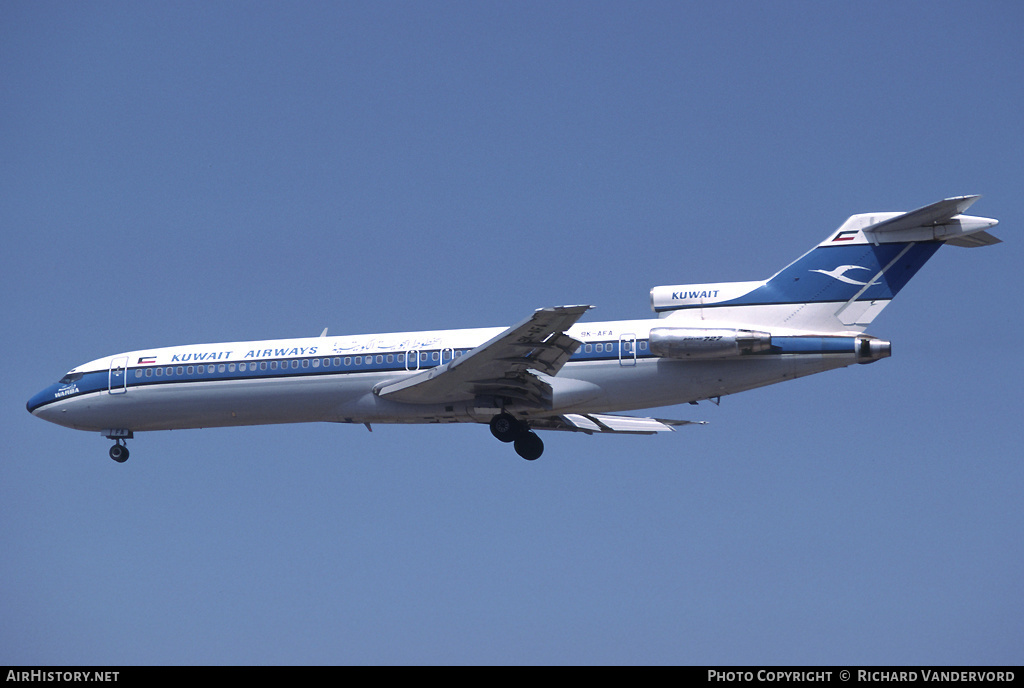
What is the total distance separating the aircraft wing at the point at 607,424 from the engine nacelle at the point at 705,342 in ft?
19.8

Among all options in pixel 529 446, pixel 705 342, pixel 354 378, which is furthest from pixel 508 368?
pixel 705 342

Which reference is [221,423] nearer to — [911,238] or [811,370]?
[811,370]

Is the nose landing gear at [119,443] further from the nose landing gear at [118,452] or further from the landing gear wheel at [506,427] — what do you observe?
the landing gear wheel at [506,427]

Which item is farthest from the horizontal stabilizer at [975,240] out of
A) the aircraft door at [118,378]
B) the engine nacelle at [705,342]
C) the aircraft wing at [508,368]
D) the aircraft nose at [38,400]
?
the aircraft nose at [38,400]

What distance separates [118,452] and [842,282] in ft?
69.1

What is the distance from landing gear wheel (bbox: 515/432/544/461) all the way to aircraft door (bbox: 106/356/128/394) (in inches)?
453

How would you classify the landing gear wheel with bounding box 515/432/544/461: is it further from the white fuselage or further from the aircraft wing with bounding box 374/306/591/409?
the aircraft wing with bounding box 374/306/591/409

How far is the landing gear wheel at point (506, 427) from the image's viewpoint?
30.0 m

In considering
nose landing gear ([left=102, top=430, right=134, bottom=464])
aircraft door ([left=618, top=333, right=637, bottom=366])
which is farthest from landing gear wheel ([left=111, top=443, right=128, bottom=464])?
aircraft door ([left=618, top=333, right=637, bottom=366])

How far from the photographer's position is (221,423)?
103ft

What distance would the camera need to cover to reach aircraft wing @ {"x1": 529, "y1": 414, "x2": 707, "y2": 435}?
33.4m

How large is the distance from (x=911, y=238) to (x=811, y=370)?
4154mm
